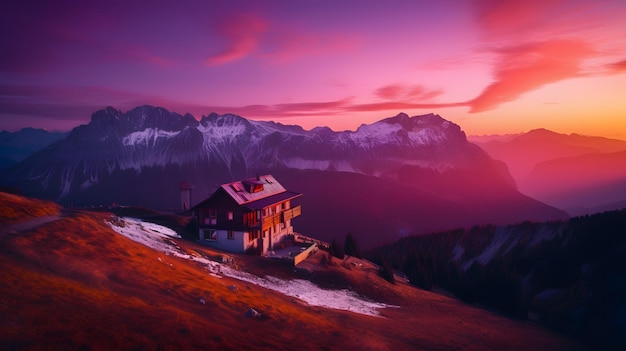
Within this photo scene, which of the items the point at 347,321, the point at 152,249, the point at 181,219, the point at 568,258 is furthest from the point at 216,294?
the point at 568,258

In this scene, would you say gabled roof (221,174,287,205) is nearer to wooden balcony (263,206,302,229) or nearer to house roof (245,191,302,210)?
house roof (245,191,302,210)

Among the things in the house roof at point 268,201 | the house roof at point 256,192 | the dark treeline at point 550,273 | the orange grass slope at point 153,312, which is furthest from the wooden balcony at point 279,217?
the dark treeline at point 550,273

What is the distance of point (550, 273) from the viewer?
74.1 metres

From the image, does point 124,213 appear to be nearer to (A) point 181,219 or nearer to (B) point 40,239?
(A) point 181,219

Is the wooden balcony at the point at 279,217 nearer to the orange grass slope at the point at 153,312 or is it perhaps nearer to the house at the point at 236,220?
the house at the point at 236,220

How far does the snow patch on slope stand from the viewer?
133 ft

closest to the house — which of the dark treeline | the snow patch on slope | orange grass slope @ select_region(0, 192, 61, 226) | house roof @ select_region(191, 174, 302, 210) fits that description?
house roof @ select_region(191, 174, 302, 210)

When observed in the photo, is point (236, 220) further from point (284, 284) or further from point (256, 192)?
point (284, 284)

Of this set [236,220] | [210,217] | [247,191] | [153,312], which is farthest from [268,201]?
[153,312]

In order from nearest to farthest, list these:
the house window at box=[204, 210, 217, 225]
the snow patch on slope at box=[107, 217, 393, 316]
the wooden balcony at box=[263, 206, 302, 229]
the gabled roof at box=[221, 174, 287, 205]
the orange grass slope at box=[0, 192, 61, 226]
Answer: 1. the orange grass slope at box=[0, 192, 61, 226]
2. the snow patch on slope at box=[107, 217, 393, 316]
3. the house window at box=[204, 210, 217, 225]
4. the gabled roof at box=[221, 174, 287, 205]
5. the wooden balcony at box=[263, 206, 302, 229]

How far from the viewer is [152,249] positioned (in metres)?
40.4

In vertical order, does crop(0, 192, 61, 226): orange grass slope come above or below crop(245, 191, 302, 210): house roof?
above

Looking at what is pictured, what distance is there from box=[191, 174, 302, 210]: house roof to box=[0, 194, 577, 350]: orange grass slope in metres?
20.0

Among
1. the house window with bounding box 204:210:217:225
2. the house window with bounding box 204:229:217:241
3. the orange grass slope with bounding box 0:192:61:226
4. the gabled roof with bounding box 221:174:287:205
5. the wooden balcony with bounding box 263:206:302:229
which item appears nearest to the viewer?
the orange grass slope with bounding box 0:192:61:226
